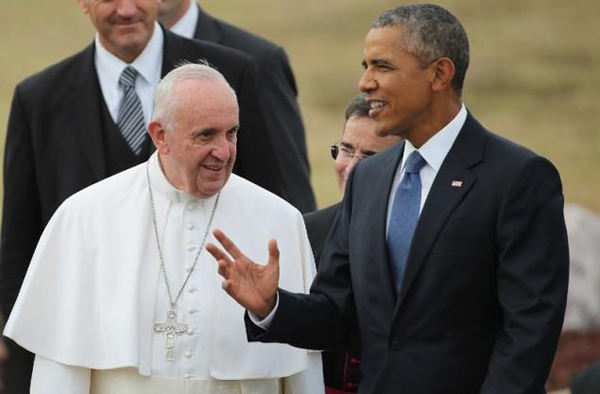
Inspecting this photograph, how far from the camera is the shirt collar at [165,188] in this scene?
517 centimetres

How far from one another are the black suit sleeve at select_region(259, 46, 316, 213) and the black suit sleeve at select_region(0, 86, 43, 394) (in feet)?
4.76

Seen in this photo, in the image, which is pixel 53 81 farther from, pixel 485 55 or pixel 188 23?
pixel 485 55

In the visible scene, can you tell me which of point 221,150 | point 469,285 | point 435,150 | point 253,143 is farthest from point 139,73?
point 469,285

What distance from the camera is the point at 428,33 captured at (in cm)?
457

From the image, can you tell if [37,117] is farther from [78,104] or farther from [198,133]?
[198,133]

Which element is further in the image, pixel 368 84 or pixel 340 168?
pixel 340 168

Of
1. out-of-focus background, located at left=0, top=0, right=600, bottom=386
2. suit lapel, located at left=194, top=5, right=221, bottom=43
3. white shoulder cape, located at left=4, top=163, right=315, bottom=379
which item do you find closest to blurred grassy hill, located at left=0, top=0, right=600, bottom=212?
out-of-focus background, located at left=0, top=0, right=600, bottom=386

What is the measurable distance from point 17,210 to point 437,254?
205cm

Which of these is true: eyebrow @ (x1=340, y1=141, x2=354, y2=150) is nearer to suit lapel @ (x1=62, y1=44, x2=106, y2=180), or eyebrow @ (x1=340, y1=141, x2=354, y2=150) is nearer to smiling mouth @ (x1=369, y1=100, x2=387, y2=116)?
suit lapel @ (x1=62, y1=44, x2=106, y2=180)

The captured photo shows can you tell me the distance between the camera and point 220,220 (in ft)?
17.1

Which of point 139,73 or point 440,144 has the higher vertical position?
point 139,73

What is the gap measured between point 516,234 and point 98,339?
1364 mm

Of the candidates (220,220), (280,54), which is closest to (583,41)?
(280,54)

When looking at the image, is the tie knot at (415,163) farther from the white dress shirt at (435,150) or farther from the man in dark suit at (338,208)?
the man in dark suit at (338,208)
